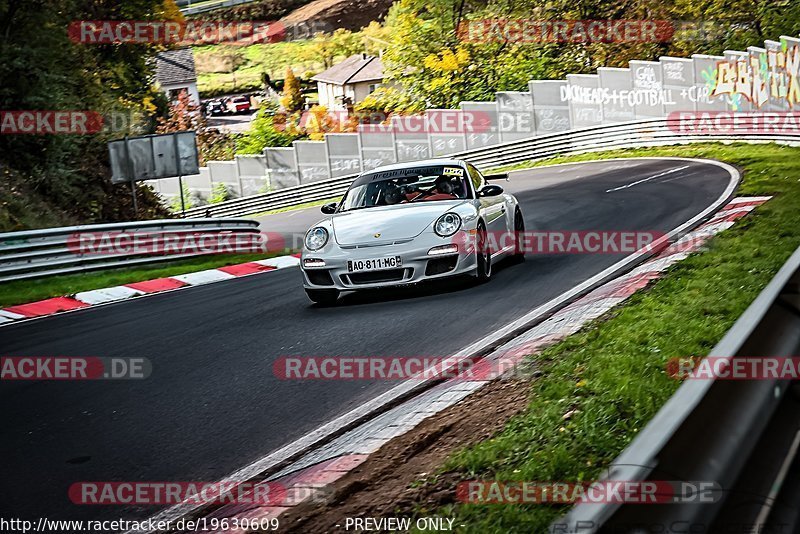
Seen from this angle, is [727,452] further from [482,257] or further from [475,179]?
[475,179]

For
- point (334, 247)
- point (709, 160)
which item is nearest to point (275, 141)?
point (709, 160)

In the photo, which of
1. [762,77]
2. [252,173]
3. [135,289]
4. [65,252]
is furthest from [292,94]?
[135,289]

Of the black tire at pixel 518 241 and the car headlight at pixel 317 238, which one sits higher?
the car headlight at pixel 317 238

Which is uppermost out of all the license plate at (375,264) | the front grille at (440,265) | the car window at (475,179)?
the car window at (475,179)

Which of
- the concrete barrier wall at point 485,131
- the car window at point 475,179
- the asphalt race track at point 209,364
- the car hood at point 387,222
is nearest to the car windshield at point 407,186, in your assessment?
the car window at point 475,179

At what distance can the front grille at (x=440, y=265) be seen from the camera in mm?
9797

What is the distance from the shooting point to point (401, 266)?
9734mm

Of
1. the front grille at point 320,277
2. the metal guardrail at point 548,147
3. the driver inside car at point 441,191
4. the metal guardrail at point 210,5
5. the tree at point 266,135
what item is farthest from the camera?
the metal guardrail at point 210,5

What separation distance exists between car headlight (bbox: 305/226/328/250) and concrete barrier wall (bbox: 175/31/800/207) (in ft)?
73.0

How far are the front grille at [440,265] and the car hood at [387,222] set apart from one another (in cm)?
32

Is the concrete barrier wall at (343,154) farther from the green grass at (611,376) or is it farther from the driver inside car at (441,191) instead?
the green grass at (611,376)

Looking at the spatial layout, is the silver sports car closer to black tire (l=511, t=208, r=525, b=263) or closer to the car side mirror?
the car side mirror

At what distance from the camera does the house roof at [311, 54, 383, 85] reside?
79812mm

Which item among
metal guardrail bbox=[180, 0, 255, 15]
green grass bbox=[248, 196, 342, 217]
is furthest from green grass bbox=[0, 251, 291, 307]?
metal guardrail bbox=[180, 0, 255, 15]
